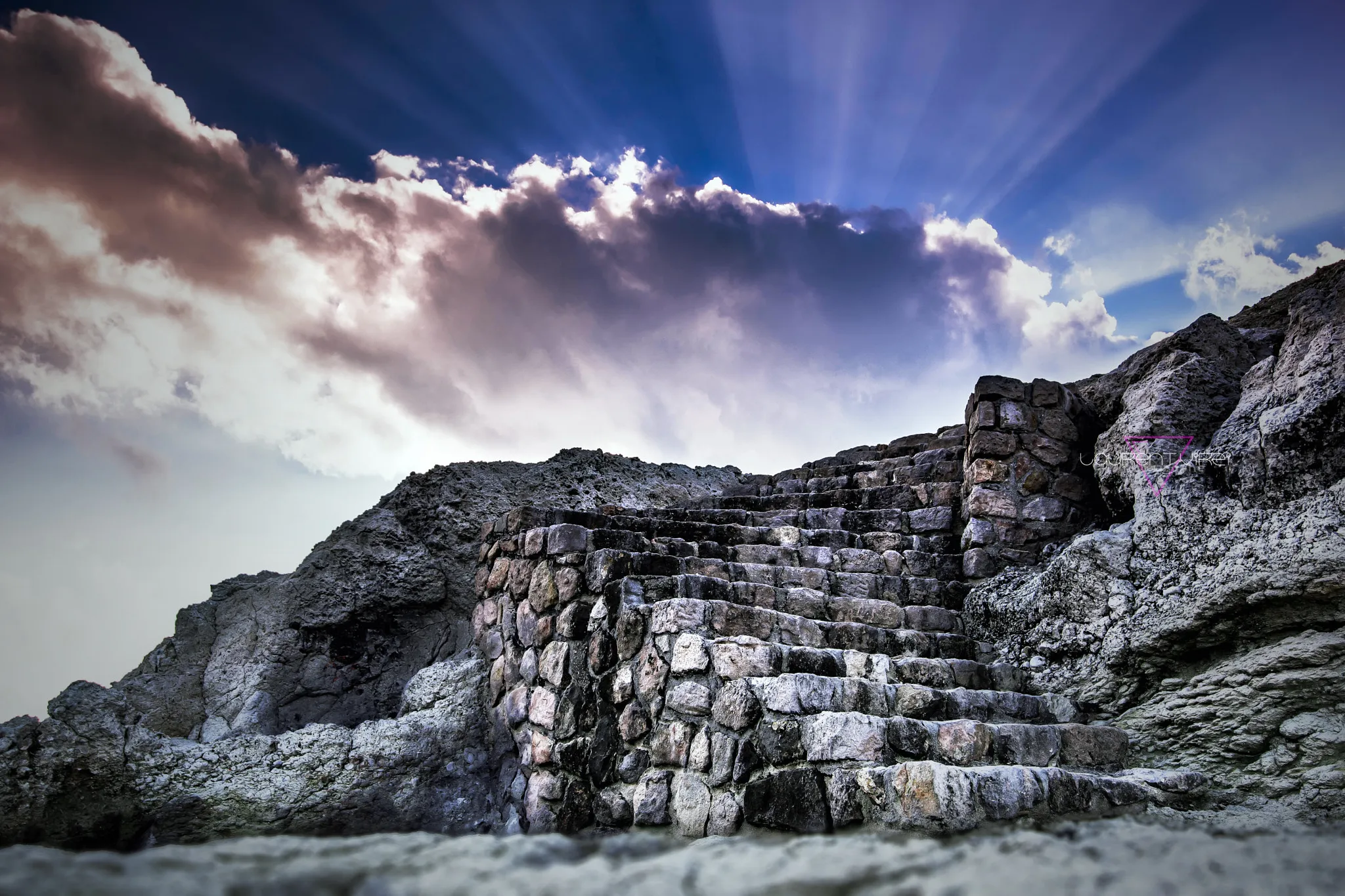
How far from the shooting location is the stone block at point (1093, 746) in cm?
275

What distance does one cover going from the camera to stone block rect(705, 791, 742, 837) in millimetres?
2670

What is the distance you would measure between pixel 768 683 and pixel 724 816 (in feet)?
1.65

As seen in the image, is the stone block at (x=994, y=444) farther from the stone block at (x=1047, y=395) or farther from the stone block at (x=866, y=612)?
the stone block at (x=866, y=612)

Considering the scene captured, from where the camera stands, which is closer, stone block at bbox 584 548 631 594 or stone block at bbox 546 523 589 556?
stone block at bbox 584 548 631 594

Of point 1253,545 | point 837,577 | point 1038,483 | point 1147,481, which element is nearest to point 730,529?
point 837,577

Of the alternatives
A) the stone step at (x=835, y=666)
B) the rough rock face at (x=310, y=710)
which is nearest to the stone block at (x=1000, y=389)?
the stone step at (x=835, y=666)

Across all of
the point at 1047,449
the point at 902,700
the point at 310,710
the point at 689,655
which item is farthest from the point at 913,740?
the point at 310,710

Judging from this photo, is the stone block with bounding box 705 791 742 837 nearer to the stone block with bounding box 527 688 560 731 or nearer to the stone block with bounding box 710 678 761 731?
the stone block with bounding box 710 678 761 731

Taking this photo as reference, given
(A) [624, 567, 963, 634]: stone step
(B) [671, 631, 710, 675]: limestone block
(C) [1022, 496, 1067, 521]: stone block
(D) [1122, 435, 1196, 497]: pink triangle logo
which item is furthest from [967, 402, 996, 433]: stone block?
(B) [671, 631, 710, 675]: limestone block

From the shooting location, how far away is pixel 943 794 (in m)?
2.20

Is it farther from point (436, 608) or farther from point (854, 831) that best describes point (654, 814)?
point (436, 608)

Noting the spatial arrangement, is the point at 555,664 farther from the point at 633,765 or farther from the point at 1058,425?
the point at 1058,425

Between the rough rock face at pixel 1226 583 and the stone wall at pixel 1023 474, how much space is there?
465 mm

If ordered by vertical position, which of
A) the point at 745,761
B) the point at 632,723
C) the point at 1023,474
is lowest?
the point at 745,761
